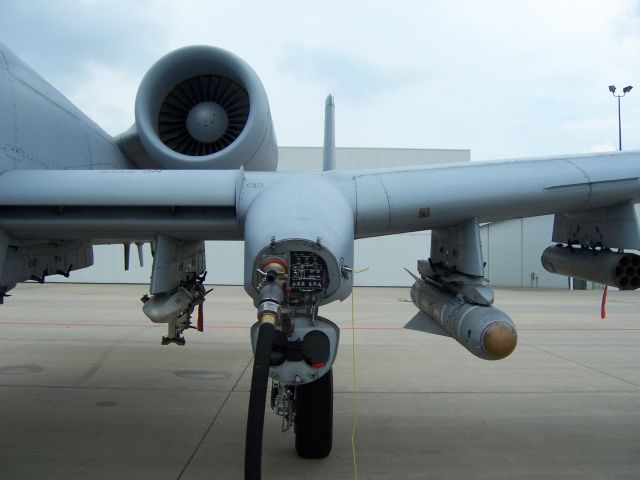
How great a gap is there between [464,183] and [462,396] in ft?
11.2

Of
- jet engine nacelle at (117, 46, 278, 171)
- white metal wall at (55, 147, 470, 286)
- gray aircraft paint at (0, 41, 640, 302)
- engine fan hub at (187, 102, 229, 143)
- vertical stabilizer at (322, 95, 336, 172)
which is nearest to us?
gray aircraft paint at (0, 41, 640, 302)

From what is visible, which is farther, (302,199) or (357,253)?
(357,253)

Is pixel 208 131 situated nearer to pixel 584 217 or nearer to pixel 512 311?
pixel 584 217

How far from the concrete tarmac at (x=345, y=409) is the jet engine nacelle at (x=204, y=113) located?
217cm

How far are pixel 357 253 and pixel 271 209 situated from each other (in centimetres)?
2445

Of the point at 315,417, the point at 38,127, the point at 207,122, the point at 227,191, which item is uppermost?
the point at 207,122

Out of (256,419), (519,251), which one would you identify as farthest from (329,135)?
(519,251)

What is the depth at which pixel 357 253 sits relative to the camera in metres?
27.0

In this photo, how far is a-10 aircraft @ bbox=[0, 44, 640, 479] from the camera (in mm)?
2430

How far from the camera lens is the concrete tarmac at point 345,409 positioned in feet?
12.9

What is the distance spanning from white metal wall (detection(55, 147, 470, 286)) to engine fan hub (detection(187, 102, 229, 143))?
22.1 meters

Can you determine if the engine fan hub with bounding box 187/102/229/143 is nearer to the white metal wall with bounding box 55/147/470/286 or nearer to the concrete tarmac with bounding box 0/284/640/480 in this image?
the concrete tarmac with bounding box 0/284/640/480

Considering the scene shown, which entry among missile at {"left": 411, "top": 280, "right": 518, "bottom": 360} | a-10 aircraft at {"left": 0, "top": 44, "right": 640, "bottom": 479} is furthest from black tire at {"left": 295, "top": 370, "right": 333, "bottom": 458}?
missile at {"left": 411, "top": 280, "right": 518, "bottom": 360}

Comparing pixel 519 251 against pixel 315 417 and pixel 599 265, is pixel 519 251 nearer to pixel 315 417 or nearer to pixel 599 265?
pixel 599 265
